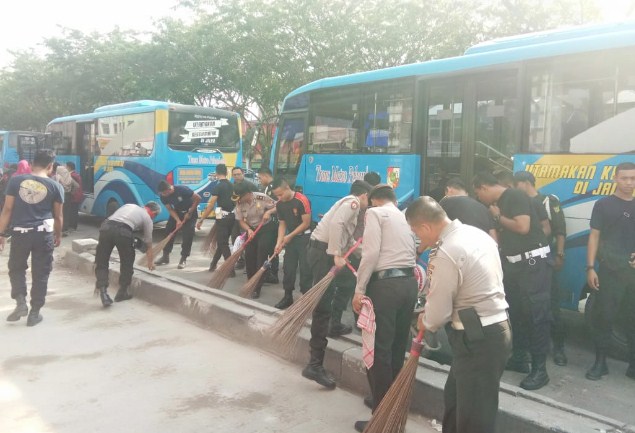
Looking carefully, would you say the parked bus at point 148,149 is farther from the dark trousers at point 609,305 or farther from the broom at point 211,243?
the dark trousers at point 609,305

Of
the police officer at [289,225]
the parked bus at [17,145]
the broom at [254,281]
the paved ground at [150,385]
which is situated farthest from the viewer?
the parked bus at [17,145]

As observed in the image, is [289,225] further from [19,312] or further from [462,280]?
[462,280]

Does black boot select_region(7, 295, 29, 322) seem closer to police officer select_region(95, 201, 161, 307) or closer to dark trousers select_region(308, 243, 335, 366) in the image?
police officer select_region(95, 201, 161, 307)

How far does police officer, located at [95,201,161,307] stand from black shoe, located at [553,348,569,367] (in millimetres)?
4725

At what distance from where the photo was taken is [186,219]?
8.12 m

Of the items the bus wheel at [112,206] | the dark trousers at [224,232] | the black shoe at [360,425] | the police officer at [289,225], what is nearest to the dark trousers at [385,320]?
the black shoe at [360,425]

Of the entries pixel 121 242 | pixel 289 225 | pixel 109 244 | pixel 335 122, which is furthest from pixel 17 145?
pixel 289 225

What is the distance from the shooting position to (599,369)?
4168 millimetres

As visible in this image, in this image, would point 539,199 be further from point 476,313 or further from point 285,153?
point 285,153

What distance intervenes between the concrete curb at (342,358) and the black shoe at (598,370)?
1109 millimetres

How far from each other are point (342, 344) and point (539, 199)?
2046 millimetres

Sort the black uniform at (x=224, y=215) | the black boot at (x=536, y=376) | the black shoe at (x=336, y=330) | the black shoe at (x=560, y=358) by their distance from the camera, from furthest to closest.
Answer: the black uniform at (x=224, y=215) < the black shoe at (x=336, y=330) < the black shoe at (x=560, y=358) < the black boot at (x=536, y=376)

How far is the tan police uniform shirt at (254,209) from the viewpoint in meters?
6.77

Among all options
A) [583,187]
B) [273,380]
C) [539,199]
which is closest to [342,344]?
[273,380]
